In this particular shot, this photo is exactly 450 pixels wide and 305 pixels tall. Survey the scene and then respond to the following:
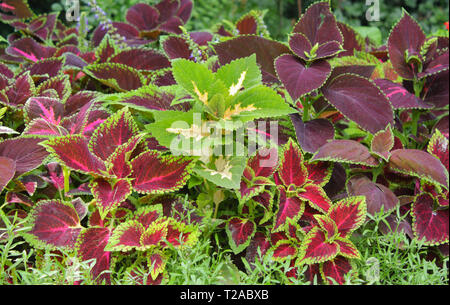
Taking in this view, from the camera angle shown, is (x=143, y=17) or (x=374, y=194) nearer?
(x=374, y=194)

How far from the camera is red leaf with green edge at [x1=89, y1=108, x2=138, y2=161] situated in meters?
1.00

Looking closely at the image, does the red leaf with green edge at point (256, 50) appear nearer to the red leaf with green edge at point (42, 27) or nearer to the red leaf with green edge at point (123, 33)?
the red leaf with green edge at point (123, 33)

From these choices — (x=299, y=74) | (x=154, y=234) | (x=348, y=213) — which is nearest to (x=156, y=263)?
(x=154, y=234)

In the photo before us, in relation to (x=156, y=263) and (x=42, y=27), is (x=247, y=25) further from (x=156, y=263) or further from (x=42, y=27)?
(x=156, y=263)

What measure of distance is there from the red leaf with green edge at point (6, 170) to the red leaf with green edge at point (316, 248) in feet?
1.87

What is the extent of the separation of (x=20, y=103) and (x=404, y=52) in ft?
3.22

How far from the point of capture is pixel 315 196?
3.44 ft

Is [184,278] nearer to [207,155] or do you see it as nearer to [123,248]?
[123,248]

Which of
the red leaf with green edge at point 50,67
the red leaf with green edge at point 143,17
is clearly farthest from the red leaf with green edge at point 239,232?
the red leaf with green edge at point 143,17

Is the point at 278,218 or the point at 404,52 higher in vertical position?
the point at 404,52

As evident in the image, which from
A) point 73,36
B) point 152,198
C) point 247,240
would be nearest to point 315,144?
point 247,240

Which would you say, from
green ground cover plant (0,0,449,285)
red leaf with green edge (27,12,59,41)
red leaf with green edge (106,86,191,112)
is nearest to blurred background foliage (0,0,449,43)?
red leaf with green edge (27,12,59,41)

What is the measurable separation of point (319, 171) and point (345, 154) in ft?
0.24

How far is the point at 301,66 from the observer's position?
1166 mm
